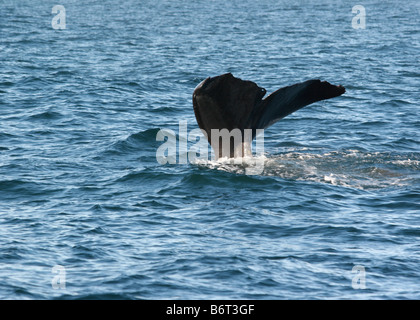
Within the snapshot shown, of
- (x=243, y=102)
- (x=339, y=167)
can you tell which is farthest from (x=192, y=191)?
(x=339, y=167)

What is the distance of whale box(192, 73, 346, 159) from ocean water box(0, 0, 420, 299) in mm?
989

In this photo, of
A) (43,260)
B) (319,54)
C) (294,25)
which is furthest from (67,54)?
(43,260)

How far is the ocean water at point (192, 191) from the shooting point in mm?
8914

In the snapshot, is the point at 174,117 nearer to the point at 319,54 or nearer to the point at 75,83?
the point at 75,83

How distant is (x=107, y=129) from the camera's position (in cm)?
1759

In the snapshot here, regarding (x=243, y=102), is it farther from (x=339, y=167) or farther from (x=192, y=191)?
(x=339, y=167)

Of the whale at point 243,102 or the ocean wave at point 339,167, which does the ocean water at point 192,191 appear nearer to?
the ocean wave at point 339,167

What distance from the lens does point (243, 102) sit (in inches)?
474

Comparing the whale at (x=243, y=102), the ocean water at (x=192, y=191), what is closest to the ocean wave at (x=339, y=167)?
the ocean water at (x=192, y=191)

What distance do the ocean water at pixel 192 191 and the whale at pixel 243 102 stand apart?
99 cm

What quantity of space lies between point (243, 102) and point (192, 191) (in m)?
1.70

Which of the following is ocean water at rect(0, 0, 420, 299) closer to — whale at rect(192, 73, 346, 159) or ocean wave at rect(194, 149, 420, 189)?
ocean wave at rect(194, 149, 420, 189)

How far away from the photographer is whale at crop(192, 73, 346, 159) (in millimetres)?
11625

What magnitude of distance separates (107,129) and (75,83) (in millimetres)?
6225
